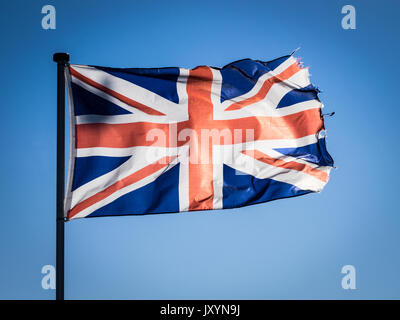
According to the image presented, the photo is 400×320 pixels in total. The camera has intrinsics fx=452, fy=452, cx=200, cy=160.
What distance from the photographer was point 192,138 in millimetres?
8297

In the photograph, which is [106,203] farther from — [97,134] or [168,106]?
[168,106]

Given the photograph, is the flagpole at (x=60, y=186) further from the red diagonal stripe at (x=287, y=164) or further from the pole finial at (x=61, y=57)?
the red diagonal stripe at (x=287, y=164)

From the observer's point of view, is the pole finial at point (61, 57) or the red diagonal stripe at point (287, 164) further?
the red diagonal stripe at point (287, 164)

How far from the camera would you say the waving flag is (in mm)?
7281

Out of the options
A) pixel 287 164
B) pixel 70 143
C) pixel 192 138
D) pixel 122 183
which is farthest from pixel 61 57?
pixel 287 164

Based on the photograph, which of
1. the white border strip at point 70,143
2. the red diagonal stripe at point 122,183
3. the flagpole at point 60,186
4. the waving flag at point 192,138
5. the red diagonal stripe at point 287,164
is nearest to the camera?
the flagpole at point 60,186

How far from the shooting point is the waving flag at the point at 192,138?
7281 mm

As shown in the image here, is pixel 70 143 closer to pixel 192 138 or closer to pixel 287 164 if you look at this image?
pixel 192 138

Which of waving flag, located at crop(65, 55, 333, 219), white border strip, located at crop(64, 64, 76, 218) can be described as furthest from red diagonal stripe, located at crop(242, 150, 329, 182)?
white border strip, located at crop(64, 64, 76, 218)

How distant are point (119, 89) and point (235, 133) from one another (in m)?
2.37

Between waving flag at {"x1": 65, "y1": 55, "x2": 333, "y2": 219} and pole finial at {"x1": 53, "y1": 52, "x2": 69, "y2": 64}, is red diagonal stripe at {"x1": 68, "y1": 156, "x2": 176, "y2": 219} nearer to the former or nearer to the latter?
waving flag at {"x1": 65, "y1": 55, "x2": 333, "y2": 219}

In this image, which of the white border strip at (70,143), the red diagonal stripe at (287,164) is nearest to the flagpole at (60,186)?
the white border strip at (70,143)

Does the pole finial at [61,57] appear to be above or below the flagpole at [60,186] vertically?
above
